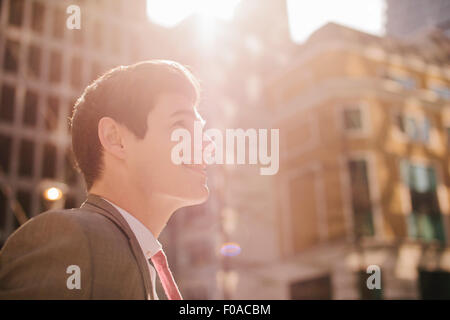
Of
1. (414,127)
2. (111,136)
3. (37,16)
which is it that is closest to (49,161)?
(37,16)

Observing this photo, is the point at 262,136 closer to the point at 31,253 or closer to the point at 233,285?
the point at 31,253

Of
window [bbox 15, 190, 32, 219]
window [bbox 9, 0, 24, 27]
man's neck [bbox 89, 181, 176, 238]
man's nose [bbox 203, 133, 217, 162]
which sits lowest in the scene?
man's neck [bbox 89, 181, 176, 238]

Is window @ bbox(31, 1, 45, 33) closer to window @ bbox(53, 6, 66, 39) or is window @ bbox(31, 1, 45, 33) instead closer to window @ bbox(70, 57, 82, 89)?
window @ bbox(53, 6, 66, 39)

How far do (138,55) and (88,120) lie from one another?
32706mm

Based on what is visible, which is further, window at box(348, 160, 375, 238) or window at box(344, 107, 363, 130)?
window at box(344, 107, 363, 130)

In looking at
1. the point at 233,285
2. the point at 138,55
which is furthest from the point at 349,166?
the point at 138,55

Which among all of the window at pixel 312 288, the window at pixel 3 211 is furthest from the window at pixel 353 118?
the window at pixel 3 211

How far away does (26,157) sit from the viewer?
28609mm

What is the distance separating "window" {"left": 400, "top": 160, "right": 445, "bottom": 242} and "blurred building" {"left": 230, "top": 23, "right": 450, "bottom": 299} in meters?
0.05

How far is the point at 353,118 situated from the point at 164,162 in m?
24.0

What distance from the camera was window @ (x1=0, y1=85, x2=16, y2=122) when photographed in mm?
27984

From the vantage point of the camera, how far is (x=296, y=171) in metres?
25.7

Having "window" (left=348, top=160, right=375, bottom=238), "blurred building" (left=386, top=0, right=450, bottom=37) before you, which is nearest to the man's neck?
"window" (left=348, top=160, right=375, bottom=238)

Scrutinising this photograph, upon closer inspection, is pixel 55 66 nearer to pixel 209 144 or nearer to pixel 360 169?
pixel 360 169
